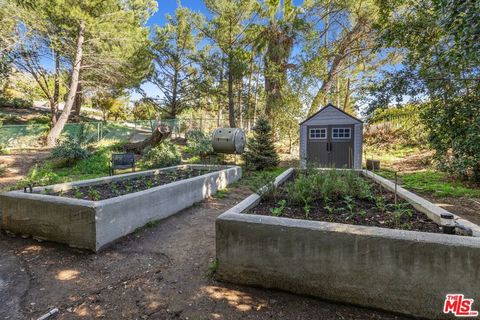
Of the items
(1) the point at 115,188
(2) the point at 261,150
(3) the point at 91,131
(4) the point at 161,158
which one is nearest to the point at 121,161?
(4) the point at 161,158

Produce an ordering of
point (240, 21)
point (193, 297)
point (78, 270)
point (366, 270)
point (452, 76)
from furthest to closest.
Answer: point (240, 21) → point (452, 76) → point (78, 270) → point (193, 297) → point (366, 270)

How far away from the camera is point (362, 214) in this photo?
2.82m

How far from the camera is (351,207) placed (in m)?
2.91

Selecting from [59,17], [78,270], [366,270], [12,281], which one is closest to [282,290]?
[366,270]

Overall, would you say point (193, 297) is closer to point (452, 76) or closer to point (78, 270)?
point (78, 270)

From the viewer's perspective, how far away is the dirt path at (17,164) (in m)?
7.33

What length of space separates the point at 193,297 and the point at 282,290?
816 millimetres

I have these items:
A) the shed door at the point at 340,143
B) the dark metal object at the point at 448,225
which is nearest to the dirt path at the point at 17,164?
the dark metal object at the point at 448,225

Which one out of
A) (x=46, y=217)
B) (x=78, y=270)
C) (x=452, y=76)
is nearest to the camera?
(x=78, y=270)

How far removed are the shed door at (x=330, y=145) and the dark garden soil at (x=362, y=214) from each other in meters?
6.45

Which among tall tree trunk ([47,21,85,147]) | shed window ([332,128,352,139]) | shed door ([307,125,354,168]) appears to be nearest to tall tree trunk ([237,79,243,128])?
shed door ([307,125,354,168])

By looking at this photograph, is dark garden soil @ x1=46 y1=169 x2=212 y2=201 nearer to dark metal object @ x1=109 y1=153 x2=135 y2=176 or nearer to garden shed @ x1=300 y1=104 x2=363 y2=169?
dark metal object @ x1=109 y1=153 x2=135 y2=176

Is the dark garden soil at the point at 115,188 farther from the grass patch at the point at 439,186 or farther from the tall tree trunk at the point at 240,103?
the tall tree trunk at the point at 240,103

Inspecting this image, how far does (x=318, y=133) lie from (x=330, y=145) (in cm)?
67
